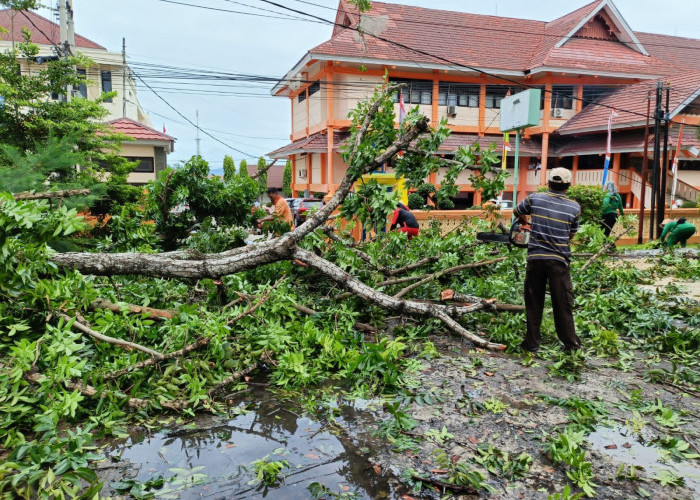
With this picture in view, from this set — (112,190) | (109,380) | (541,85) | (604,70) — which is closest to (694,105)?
(604,70)

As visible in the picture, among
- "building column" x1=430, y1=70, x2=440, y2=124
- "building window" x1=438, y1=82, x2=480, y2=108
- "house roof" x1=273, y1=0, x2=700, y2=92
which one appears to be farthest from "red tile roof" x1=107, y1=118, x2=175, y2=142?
"building window" x1=438, y1=82, x2=480, y2=108

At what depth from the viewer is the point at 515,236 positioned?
5.48 meters

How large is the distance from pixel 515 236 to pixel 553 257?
492 mm

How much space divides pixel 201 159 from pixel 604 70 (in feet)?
72.5

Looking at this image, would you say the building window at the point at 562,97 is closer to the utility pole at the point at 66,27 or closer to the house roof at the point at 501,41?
the house roof at the point at 501,41

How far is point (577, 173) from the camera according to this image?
80.1ft

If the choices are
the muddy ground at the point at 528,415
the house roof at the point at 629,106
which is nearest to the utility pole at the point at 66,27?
the muddy ground at the point at 528,415

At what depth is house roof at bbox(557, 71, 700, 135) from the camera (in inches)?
824

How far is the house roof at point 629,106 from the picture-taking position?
2094 cm

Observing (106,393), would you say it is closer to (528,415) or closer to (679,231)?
(528,415)

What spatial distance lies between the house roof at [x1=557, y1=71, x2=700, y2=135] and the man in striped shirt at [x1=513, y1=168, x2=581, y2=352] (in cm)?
1733

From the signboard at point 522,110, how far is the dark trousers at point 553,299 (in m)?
5.34

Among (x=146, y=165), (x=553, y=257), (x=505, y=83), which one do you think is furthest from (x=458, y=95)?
(x=553, y=257)

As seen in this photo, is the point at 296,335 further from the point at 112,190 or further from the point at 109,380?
the point at 112,190
